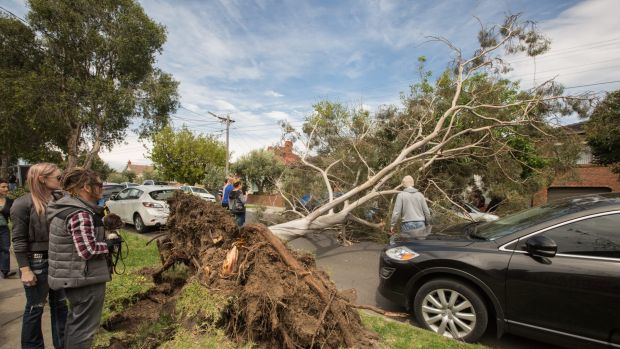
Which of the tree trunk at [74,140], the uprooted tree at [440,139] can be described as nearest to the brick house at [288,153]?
the uprooted tree at [440,139]

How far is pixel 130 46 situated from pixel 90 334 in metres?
12.8

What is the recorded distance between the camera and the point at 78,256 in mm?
2287

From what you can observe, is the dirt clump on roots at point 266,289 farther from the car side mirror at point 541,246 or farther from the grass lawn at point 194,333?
the car side mirror at point 541,246

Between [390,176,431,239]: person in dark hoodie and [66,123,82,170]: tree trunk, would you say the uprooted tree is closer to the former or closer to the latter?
[390,176,431,239]: person in dark hoodie

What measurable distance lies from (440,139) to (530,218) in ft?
18.7

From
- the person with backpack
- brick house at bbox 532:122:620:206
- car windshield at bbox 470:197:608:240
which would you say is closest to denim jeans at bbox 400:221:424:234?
car windshield at bbox 470:197:608:240

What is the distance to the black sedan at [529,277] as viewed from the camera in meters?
2.77

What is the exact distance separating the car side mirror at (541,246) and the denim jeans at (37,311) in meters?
4.19

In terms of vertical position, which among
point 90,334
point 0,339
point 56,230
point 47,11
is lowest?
point 0,339

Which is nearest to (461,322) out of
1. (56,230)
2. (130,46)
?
(56,230)

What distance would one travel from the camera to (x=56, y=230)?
2.26 m

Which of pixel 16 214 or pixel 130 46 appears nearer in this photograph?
pixel 16 214

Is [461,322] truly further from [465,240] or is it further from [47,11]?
[47,11]

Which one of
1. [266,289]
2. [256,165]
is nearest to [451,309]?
[266,289]
